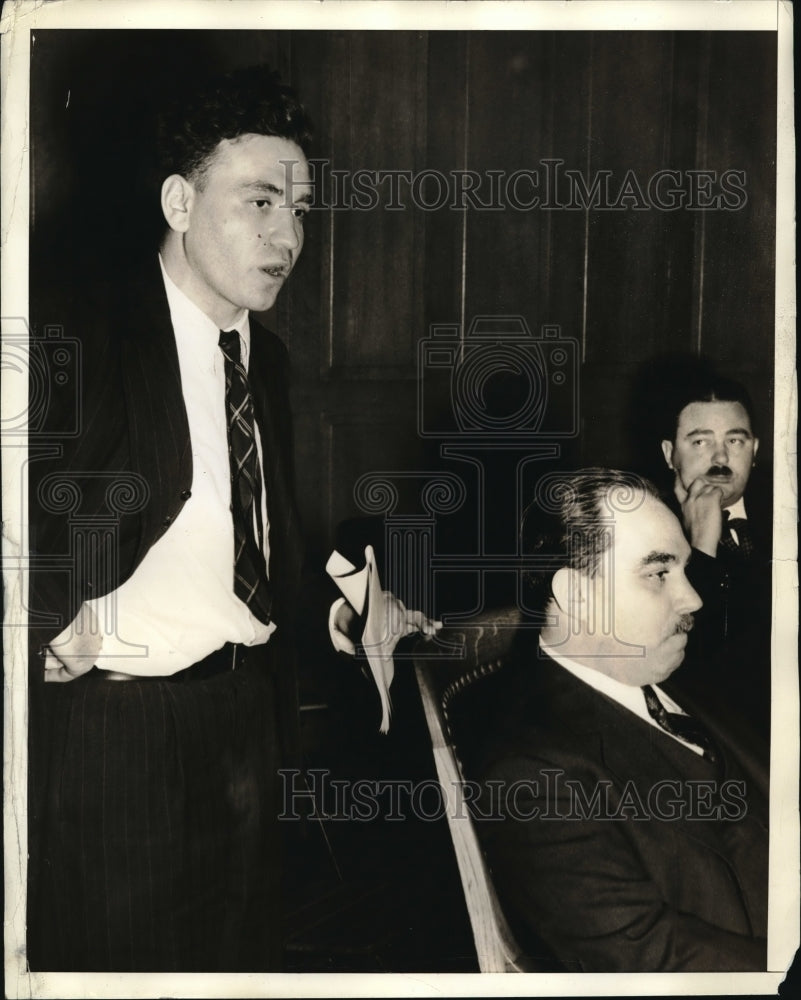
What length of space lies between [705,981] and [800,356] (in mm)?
1567

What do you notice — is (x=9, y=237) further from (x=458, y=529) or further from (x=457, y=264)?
(x=458, y=529)

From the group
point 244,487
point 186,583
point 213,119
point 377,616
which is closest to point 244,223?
point 213,119

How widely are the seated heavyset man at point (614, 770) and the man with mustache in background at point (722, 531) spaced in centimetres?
5

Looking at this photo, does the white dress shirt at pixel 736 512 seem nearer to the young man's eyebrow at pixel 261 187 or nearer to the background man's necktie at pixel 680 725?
the background man's necktie at pixel 680 725

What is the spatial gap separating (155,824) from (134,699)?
0.30m

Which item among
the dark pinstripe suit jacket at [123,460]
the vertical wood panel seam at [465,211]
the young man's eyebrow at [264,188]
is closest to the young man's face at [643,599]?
the vertical wood panel seam at [465,211]

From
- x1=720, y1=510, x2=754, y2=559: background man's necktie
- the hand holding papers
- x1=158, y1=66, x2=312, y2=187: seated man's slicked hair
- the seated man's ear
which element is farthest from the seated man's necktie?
x1=158, y1=66, x2=312, y2=187: seated man's slicked hair

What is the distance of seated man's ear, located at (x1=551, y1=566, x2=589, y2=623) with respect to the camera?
2850 millimetres

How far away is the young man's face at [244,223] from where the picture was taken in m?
2.77

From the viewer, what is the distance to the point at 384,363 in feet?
9.29

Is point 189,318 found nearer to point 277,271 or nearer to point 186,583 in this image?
point 277,271

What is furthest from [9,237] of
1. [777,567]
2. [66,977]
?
[777,567]

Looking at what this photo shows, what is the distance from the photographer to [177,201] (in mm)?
2771

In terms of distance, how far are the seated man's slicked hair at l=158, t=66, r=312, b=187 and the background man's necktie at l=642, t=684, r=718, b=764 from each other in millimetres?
1637
